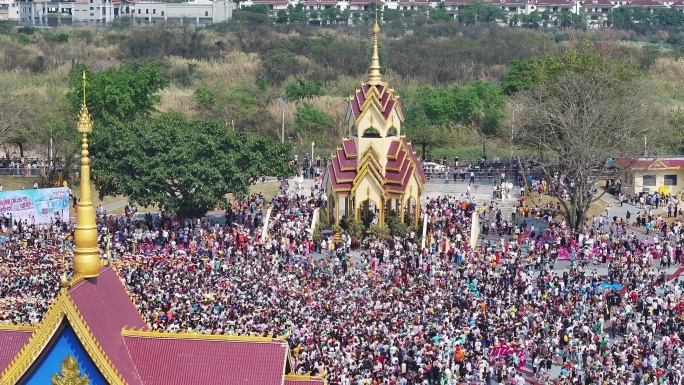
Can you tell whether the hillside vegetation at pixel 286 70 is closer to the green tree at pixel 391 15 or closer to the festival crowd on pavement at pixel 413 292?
the green tree at pixel 391 15

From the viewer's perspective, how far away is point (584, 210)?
5791 centimetres

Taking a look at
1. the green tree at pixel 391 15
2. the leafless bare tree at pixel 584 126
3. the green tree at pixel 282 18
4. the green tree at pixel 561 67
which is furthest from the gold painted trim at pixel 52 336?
the green tree at pixel 391 15

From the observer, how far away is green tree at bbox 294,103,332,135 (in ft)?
285

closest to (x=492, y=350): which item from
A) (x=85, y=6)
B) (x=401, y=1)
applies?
(x=85, y=6)

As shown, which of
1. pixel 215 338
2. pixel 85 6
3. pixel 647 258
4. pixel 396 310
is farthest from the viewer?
pixel 85 6

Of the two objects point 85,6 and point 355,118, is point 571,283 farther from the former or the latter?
point 85,6

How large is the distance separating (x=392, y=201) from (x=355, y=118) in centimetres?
742

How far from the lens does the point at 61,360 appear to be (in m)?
23.7

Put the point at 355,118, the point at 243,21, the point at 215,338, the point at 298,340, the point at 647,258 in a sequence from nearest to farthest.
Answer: the point at 215,338 < the point at 298,340 < the point at 647,258 < the point at 355,118 < the point at 243,21

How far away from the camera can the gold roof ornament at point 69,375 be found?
23.3 meters

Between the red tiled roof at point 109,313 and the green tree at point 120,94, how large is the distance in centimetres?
4513

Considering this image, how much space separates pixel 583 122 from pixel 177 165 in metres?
19.1

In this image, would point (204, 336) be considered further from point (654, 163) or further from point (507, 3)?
point (507, 3)

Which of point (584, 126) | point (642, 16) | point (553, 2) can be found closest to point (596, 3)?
point (553, 2)
